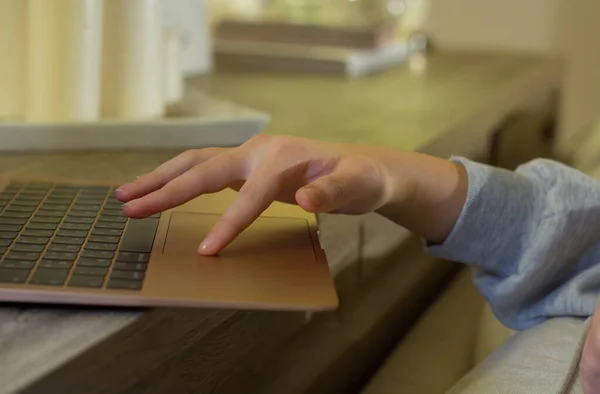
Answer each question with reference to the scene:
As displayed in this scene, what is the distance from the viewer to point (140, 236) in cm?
40

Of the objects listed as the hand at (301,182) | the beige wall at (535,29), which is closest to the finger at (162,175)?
the hand at (301,182)

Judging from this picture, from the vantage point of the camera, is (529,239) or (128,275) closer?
(128,275)

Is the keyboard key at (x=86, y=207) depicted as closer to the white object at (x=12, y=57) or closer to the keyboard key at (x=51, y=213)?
the keyboard key at (x=51, y=213)

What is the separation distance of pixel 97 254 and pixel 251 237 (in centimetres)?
9

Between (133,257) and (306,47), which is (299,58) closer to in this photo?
(306,47)

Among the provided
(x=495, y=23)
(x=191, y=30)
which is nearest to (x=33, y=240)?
(x=191, y=30)

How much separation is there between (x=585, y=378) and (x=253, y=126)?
37 cm

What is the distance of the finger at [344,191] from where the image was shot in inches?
15.2

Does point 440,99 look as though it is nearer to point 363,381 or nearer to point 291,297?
point 363,381

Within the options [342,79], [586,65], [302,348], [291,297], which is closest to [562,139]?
[586,65]

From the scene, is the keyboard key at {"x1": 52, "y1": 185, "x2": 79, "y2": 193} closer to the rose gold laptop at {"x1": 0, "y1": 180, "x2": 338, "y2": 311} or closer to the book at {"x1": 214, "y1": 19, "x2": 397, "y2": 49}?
the rose gold laptop at {"x1": 0, "y1": 180, "x2": 338, "y2": 311}

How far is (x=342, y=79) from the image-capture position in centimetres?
105

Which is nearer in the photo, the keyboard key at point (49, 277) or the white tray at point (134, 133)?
the keyboard key at point (49, 277)

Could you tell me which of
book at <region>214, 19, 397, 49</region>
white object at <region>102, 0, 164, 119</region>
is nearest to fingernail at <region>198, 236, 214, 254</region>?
white object at <region>102, 0, 164, 119</region>
